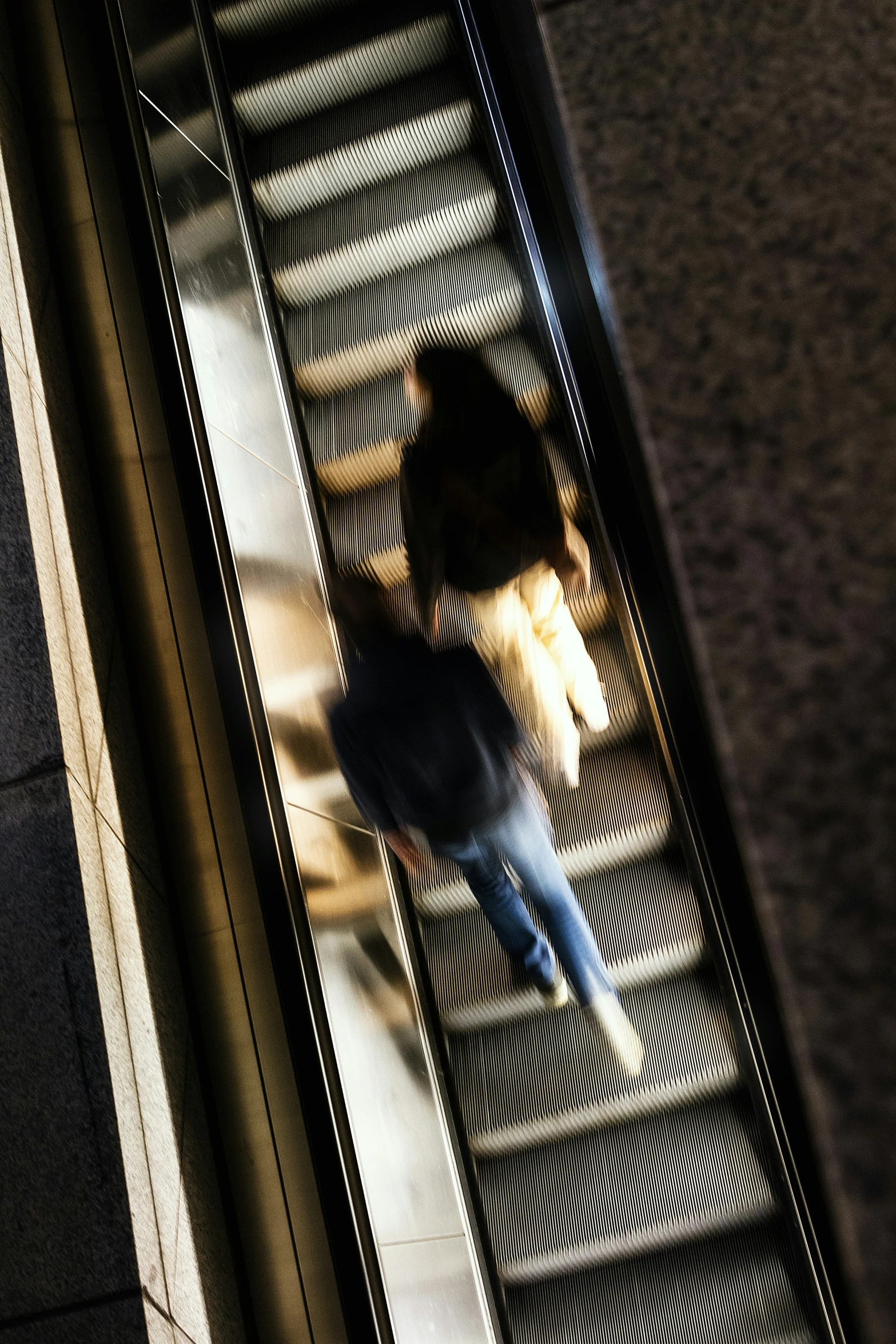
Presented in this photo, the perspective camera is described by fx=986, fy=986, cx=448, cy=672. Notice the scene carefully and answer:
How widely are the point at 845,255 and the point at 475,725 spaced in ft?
5.96

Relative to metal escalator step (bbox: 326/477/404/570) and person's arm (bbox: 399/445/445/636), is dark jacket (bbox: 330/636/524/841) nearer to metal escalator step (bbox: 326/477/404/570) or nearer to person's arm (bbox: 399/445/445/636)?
person's arm (bbox: 399/445/445/636)

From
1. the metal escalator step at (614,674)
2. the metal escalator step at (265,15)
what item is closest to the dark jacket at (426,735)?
the metal escalator step at (614,674)

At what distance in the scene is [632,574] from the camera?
5.66 ft

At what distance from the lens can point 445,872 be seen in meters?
3.32

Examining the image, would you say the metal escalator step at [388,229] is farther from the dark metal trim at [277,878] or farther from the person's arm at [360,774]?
the person's arm at [360,774]

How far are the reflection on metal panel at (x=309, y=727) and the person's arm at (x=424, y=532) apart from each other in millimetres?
559

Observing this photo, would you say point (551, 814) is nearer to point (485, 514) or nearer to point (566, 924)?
point (566, 924)

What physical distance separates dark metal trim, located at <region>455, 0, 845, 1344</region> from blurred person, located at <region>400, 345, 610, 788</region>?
16cm

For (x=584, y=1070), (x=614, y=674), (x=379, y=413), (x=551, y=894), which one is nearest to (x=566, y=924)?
(x=551, y=894)

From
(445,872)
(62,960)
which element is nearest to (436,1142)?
(445,872)

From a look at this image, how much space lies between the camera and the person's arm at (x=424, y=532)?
256 centimetres

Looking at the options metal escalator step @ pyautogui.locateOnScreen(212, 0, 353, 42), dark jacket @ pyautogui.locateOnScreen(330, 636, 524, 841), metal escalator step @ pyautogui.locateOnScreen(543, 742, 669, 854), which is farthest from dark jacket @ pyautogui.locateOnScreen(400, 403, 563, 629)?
metal escalator step @ pyautogui.locateOnScreen(212, 0, 353, 42)

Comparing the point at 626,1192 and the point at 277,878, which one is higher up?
the point at 277,878

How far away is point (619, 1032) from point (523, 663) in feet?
4.00
